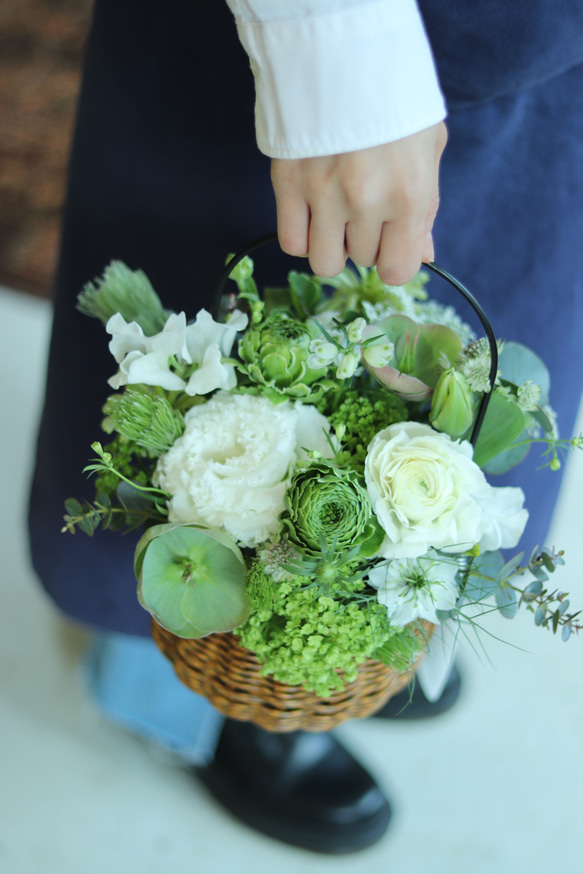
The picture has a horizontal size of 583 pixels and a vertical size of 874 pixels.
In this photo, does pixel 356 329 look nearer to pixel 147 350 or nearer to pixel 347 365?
pixel 347 365

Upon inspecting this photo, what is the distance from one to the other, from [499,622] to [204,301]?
2.80 ft

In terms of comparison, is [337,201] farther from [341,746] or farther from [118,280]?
[341,746]

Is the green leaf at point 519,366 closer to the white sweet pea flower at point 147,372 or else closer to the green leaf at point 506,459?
the green leaf at point 506,459

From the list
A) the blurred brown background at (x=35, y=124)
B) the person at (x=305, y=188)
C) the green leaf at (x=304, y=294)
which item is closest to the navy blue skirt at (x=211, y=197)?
the person at (x=305, y=188)

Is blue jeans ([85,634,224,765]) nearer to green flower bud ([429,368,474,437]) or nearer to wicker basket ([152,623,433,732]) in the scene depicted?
wicker basket ([152,623,433,732])

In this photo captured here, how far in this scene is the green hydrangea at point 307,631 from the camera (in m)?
0.53

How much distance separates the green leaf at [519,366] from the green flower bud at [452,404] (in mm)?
82

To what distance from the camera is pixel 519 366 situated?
61cm

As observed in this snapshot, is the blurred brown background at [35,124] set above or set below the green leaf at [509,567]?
above

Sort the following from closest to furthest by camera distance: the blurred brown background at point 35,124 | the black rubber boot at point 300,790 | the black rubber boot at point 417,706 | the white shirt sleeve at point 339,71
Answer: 1. the white shirt sleeve at point 339,71
2. the black rubber boot at point 300,790
3. the black rubber boot at point 417,706
4. the blurred brown background at point 35,124

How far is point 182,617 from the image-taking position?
54 cm

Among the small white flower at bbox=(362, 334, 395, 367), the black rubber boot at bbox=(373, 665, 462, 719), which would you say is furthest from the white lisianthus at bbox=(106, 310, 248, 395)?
the black rubber boot at bbox=(373, 665, 462, 719)

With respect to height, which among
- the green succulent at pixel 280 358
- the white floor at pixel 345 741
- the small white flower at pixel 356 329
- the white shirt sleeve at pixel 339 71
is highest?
the white shirt sleeve at pixel 339 71

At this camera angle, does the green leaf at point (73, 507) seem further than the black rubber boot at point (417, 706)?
No
